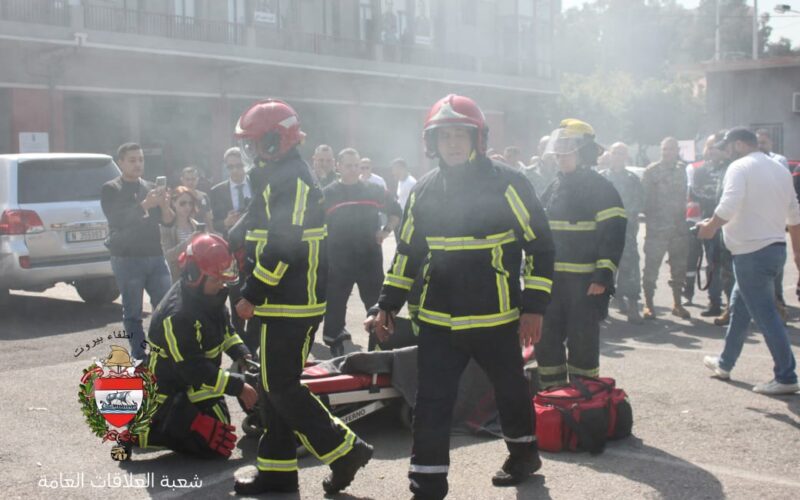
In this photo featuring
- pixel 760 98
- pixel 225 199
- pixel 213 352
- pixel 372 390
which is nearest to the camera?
pixel 213 352

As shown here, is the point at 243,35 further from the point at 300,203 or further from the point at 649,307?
the point at 300,203

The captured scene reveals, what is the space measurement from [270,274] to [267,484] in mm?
1007

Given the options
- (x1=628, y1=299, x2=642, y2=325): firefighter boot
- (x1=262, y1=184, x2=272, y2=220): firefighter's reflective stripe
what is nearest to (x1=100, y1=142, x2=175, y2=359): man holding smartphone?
(x1=262, y1=184, x2=272, y2=220): firefighter's reflective stripe

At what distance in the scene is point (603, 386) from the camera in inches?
213

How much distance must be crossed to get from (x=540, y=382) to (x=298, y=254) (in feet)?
6.82

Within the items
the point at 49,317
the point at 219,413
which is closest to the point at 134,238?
the point at 219,413

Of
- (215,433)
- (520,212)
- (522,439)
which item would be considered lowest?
(215,433)

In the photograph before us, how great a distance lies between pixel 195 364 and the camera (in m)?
4.95

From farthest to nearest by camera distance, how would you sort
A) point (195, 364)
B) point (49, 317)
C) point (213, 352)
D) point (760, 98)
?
point (760, 98)
point (49, 317)
point (213, 352)
point (195, 364)

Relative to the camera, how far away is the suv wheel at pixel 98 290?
35.5ft

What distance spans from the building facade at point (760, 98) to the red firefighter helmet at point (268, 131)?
27105 mm

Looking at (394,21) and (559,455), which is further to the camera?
(394,21)

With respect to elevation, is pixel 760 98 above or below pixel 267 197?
above

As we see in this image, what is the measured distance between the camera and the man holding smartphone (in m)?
7.16
